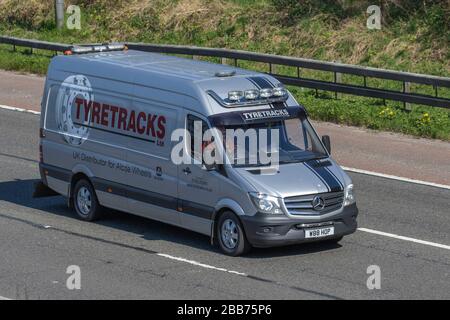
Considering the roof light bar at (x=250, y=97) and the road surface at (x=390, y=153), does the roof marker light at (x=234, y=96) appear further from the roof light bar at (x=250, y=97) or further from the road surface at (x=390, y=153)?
the road surface at (x=390, y=153)

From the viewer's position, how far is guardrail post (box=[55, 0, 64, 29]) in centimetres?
3597

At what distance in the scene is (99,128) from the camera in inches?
710

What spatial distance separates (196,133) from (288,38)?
16753mm

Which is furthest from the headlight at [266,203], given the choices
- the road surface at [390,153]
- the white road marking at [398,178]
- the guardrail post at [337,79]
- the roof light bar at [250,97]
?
the guardrail post at [337,79]

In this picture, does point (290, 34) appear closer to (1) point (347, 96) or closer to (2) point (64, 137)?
(1) point (347, 96)

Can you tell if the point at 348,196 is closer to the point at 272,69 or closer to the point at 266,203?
the point at 266,203

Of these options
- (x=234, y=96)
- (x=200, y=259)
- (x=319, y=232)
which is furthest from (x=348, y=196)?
(x=200, y=259)

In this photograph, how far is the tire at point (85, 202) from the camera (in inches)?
715

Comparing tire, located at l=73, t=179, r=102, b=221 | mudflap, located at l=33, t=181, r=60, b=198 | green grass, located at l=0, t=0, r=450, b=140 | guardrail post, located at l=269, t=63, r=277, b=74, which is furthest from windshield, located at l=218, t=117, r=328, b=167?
guardrail post, located at l=269, t=63, r=277, b=74

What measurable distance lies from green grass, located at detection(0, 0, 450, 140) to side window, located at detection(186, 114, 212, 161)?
9.24 meters

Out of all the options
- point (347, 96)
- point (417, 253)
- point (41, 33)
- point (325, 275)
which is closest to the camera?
point (325, 275)

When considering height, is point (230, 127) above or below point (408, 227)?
above
